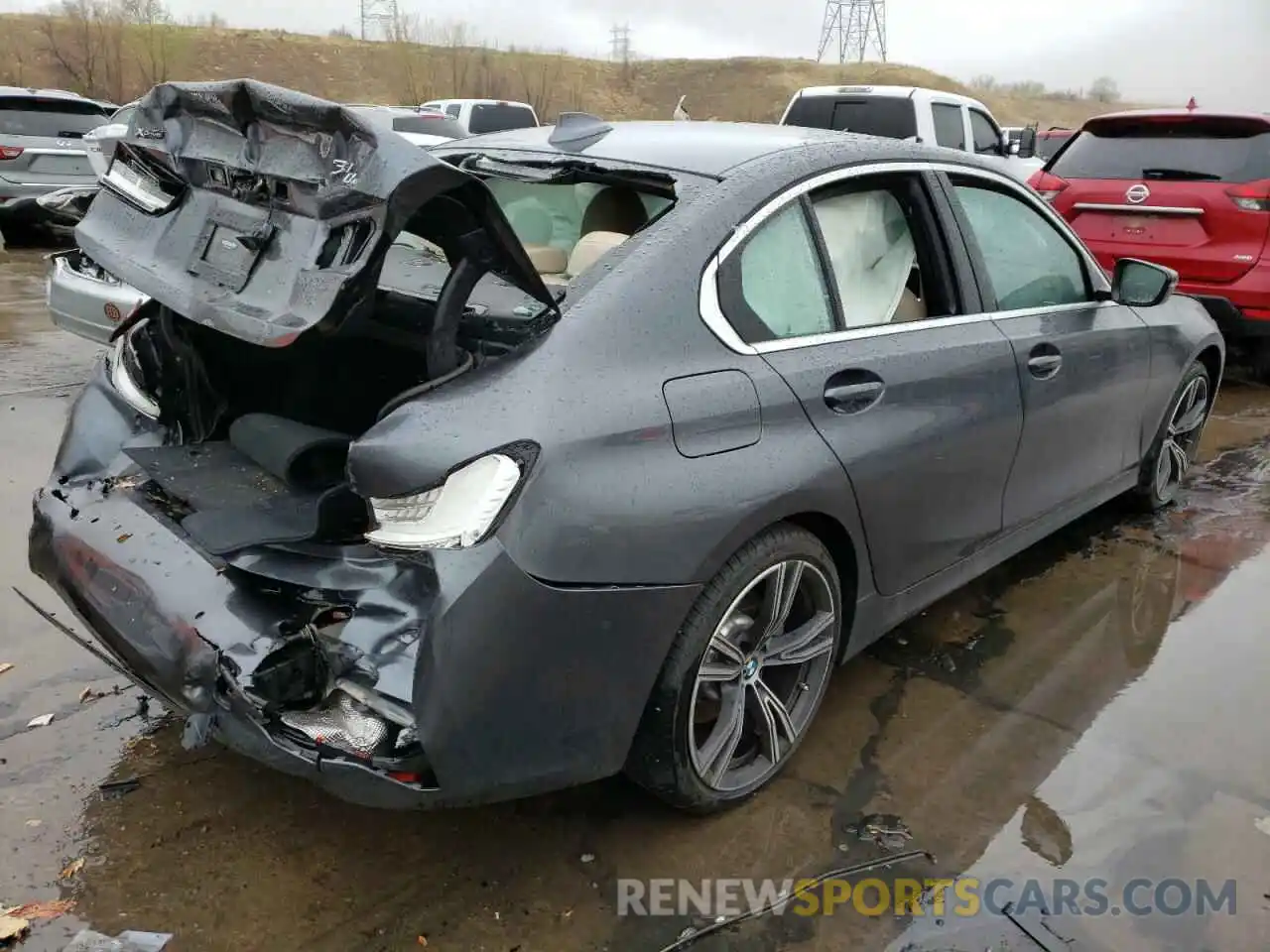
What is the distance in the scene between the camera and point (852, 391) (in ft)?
8.64

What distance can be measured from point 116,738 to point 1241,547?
448 centimetres

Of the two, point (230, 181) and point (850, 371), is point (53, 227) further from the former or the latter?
point (850, 371)

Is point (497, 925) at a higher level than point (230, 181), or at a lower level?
lower

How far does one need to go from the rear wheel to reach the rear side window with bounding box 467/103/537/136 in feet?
43.1

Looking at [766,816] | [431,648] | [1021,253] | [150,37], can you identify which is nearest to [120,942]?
[431,648]

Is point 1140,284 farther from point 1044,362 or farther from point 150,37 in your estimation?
point 150,37

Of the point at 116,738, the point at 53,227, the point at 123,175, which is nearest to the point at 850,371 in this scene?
the point at 123,175

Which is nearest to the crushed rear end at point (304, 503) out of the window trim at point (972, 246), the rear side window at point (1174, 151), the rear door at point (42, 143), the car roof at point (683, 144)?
the car roof at point (683, 144)

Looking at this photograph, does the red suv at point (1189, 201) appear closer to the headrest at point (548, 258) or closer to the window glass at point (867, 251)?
the window glass at point (867, 251)

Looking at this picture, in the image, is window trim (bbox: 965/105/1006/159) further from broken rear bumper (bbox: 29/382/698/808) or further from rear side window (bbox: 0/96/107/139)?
broken rear bumper (bbox: 29/382/698/808)

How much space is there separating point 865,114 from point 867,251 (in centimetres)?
811

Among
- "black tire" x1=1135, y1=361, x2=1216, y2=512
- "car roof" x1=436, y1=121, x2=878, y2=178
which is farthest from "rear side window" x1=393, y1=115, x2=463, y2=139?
"black tire" x1=1135, y1=361, x2=1216, y2=512

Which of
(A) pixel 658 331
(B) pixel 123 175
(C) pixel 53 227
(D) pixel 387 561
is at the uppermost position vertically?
(B) pixel 123 175

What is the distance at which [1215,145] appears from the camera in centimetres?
663
